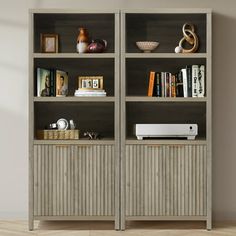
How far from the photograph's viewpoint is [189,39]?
14.7 ft

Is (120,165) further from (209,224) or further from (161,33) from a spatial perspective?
(161,33)

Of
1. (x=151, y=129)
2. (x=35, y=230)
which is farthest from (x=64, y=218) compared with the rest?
(x=151, y=129)

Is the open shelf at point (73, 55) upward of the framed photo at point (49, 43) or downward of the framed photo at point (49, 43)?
downward

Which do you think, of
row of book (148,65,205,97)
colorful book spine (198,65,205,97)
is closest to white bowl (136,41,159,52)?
row of book (148,65,205,97)

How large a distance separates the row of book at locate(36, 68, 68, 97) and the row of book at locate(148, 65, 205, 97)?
2.28 ft

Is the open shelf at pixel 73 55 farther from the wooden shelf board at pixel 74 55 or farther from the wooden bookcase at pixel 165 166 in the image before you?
the wooden bookcase at pixel 165 166

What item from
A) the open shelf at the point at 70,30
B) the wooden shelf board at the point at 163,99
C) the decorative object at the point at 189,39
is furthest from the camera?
the open shelf at the point at 70,30

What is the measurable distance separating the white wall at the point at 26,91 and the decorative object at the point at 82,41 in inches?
13.2

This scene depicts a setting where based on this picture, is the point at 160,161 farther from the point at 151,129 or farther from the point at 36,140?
the point at 36,140

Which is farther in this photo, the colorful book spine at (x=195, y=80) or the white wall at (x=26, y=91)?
the white wall at (x=26, y=91)

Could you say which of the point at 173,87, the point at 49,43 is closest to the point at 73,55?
the point at 49,43

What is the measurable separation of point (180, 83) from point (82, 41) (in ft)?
2.76

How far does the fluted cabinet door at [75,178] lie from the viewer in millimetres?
4359

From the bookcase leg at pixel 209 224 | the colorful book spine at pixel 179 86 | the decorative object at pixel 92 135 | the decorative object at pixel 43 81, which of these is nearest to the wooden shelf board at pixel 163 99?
the colorful book spine at pixel 179 86
